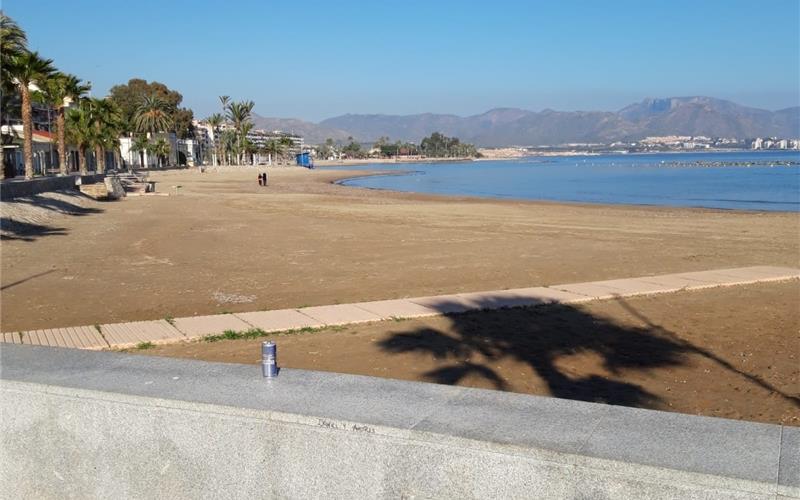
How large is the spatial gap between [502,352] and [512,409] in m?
4.90

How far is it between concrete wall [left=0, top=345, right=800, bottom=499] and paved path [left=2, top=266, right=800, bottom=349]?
12.6ft

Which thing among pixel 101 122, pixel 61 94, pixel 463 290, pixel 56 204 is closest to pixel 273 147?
pixel 101 122

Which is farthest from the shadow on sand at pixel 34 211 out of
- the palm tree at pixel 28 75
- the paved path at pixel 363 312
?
the paved path at pixel 363 312

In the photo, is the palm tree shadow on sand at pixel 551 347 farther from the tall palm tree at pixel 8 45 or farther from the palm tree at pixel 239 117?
the palm tree at pixel 239 117

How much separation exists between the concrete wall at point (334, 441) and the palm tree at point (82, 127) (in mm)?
62050

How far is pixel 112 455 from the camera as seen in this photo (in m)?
3.60

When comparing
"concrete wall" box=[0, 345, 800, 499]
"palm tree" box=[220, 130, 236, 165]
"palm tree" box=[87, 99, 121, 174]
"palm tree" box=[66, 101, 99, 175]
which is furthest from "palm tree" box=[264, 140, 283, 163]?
"concrete wall" box=[0, 345, 800, 499]

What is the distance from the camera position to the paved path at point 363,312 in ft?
27.3

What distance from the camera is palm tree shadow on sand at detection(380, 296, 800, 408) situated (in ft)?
23.3

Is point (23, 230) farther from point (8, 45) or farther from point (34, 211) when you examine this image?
point (8, 45)

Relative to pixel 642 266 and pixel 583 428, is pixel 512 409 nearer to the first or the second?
pixel 583 428

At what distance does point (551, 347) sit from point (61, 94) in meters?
51.0

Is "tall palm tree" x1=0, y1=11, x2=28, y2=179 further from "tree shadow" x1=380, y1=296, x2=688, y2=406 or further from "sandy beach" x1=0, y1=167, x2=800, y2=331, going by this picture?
"tree shadow" x1=380, y1=296, x2=688, y2=406

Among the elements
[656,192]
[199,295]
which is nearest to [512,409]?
[199,295]
